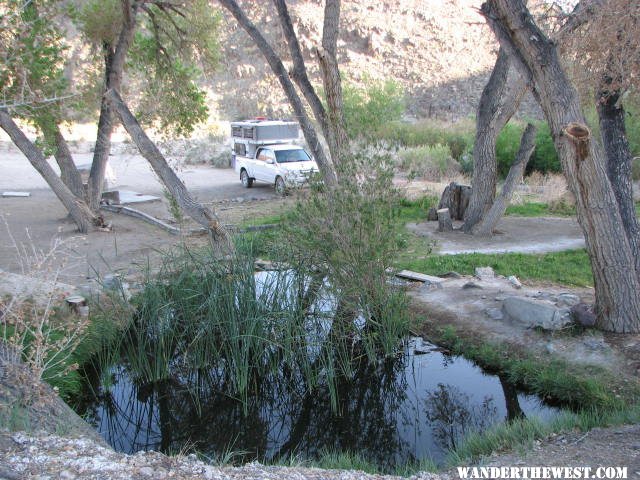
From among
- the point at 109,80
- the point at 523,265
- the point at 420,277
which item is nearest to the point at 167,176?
the point at 420,277

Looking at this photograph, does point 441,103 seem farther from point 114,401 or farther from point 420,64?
point 114,401

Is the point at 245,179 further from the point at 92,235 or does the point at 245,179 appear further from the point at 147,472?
the point at 147,472

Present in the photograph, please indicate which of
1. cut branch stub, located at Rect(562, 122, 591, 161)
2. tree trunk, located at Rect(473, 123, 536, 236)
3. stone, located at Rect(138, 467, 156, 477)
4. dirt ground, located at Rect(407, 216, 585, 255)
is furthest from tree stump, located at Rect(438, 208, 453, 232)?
stone, located at Rect(138, 467, 156, 477)

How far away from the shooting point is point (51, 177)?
1278cm

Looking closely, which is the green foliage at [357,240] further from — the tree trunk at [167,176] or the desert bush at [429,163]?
the desert bush at [429,163]

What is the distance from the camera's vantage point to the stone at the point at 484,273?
29.7ft

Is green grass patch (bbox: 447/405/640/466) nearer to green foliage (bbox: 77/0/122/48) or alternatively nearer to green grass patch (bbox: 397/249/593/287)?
green grass patch (bbox: 397/249/593/287)

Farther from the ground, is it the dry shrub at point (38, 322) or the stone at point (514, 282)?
the dry shrub at point (38, 322)

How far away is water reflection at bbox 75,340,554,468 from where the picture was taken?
214 inches

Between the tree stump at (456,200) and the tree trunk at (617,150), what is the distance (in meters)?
5.99

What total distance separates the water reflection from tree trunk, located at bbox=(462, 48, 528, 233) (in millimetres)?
6567

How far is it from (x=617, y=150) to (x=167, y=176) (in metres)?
6.67

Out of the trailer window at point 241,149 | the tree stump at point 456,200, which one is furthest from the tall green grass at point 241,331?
the trailer window at point 241,149

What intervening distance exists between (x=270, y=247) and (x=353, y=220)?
3.96 ft
